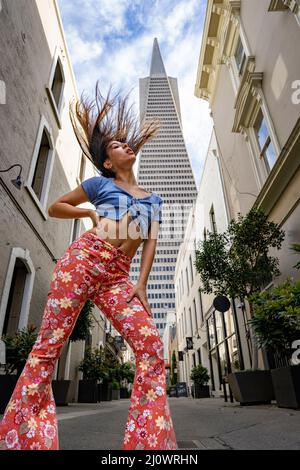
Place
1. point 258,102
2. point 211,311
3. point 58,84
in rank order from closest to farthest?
point 258,102 → point 58,84 → point 211,311

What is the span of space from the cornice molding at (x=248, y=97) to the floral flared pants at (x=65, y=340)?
8967mm

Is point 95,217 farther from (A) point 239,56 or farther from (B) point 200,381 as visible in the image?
(B) point 200,381

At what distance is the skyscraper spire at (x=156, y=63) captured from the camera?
151125 mm

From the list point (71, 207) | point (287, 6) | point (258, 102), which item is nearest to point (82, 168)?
point (258, 102)

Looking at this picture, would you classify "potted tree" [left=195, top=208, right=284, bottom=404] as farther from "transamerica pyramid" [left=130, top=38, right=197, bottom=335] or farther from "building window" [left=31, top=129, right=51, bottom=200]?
"transamerica pyramid" [left=130, top=38, right=197, bottom=335]

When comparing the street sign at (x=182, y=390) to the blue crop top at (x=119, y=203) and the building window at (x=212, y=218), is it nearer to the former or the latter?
the building window at (x=212, y=218)

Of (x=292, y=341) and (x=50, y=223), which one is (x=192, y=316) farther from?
(x=292, y=341)

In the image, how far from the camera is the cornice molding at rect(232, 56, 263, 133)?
882cm

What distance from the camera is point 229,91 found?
12.1 metres

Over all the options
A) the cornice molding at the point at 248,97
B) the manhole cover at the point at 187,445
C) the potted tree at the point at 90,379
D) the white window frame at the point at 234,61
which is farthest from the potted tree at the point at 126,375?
A: the manhole cover at the point at 187,445

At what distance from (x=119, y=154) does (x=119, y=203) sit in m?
0.44

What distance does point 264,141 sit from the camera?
29.9ft
